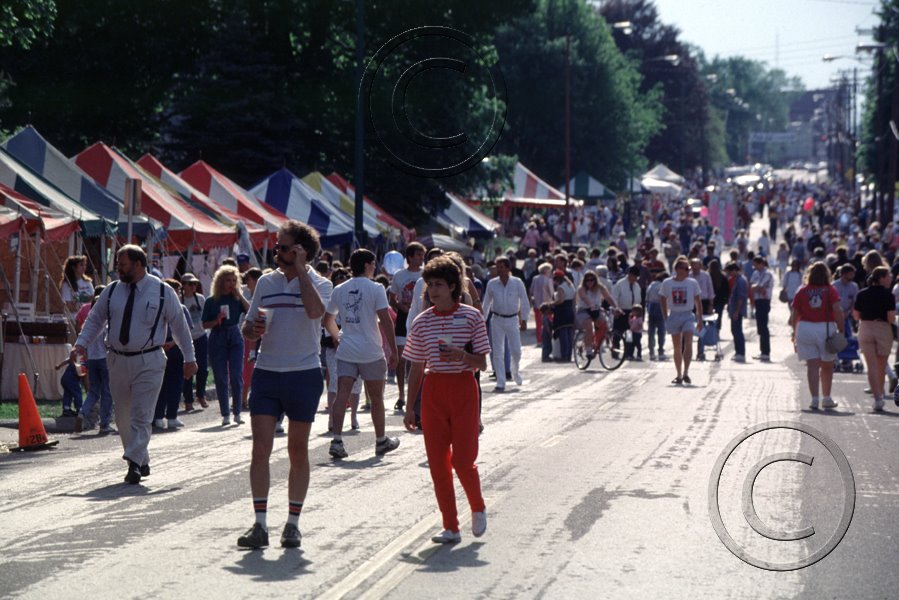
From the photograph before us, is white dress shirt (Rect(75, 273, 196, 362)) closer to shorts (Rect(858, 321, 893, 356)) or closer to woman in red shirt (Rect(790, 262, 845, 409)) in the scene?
woman in red shirt (Rect(790, 262, 845, 409))

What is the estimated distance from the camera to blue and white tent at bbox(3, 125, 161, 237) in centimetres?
2239

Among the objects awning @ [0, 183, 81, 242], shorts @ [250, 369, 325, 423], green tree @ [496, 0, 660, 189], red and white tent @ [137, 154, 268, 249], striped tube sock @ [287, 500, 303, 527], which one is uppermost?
green tree @ [496, 0, 660, 189]

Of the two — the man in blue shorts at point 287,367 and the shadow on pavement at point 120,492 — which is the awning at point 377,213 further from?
the man in blue shorts at point 287,367

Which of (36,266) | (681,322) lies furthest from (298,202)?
(36,266)

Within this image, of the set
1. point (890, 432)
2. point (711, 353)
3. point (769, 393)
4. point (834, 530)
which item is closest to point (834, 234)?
point (711, 353)

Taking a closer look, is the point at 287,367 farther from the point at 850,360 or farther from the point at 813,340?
the point at 850,360

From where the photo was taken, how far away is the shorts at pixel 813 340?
17250mm

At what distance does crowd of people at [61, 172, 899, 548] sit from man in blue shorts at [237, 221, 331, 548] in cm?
1

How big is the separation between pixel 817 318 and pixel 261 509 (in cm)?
1037

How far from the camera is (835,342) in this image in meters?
17.0

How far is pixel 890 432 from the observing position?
15.1 m

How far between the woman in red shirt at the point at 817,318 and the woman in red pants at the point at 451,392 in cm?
939
